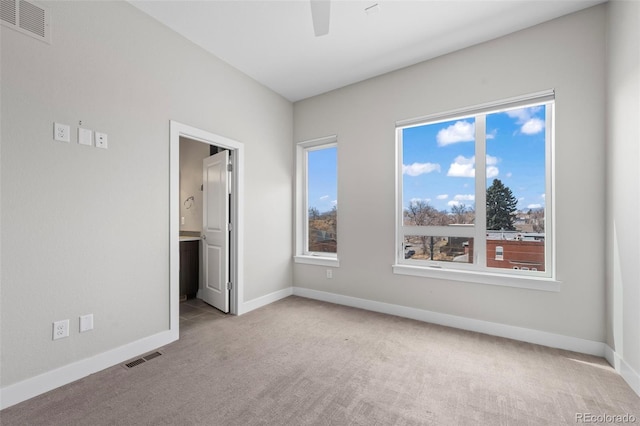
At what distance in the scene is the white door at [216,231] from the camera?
348 cm

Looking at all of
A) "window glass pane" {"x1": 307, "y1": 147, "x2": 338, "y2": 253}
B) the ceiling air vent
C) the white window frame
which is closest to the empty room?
the ceiling air vent

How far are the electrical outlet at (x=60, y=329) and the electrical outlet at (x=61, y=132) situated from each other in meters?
1.32

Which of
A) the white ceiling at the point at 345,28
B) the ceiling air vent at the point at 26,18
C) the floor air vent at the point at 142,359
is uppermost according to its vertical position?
the white ceiling at the point at 345,28

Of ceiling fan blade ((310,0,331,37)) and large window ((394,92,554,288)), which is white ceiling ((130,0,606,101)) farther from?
large window ((394,92,554,288))

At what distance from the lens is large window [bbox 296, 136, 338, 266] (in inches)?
159

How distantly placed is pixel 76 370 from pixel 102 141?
176 cm

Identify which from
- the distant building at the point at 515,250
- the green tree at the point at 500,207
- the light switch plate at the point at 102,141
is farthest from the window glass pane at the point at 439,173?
the light switch plate at the point at 102,141

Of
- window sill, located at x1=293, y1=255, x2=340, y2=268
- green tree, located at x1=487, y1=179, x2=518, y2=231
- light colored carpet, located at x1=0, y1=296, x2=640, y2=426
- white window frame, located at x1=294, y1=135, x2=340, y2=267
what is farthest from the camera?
white window frame, located at x1=294, y1=135, x2=340, y2=267

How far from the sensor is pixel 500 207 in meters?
2.91

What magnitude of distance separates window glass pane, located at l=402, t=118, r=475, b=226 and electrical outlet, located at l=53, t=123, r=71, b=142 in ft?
10.7

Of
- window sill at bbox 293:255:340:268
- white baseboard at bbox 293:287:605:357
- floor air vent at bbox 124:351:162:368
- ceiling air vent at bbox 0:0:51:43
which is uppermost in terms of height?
ceiling air vent at bbox 0:0:51:43

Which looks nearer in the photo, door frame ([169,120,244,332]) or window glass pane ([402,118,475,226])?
door frame ([169,120,244,332])

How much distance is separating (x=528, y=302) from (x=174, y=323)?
11.3 ft

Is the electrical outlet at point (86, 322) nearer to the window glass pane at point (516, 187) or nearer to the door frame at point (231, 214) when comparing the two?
the door frame at point (231, 214)
